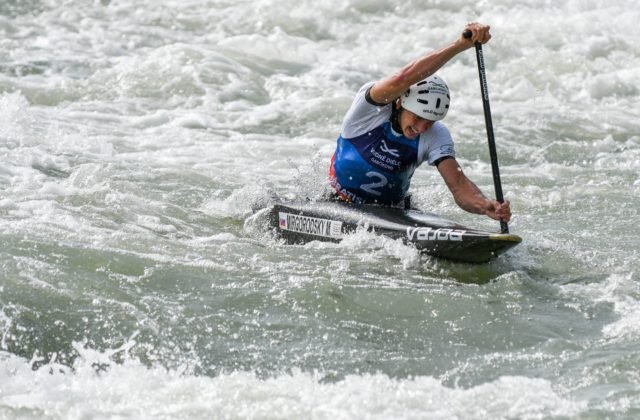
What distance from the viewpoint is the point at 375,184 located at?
7262 mm

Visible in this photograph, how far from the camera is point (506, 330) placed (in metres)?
5.66

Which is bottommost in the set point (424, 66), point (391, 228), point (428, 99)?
point (391, 228)

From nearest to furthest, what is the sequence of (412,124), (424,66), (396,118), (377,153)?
(424,66), (412,124), (396,118), (377,153)

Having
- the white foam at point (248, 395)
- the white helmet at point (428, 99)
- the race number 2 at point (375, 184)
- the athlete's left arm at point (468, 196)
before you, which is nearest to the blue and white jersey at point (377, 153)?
the race number 2 at point (375, 184)

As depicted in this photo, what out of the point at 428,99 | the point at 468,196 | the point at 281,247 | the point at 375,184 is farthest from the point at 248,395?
the point at 375,184

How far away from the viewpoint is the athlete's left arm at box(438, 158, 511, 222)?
6555 mm

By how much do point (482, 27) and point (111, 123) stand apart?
575 cm

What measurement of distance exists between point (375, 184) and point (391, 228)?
1.67ft

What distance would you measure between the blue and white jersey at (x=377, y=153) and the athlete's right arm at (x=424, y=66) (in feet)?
0.75

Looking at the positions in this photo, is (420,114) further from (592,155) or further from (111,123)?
(111,123)

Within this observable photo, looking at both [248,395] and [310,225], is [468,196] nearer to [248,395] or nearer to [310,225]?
[310,225]

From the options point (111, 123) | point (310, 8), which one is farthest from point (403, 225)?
point (310, 8)

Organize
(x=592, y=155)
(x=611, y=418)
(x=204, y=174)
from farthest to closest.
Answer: (x=592, y=155)
(x=204, y=174)
(x=611, y=418)

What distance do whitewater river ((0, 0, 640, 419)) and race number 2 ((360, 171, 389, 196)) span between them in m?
0.49
